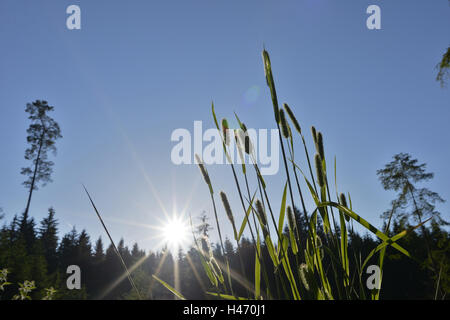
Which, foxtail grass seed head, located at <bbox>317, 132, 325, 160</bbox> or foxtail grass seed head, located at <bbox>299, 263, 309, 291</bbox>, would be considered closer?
foxtail grass seed head, located at <bbox>299, 263, 309, 291</bbox>

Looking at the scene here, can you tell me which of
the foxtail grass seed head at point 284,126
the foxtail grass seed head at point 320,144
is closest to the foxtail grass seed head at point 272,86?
the foxtail grass seed head at point 284,126

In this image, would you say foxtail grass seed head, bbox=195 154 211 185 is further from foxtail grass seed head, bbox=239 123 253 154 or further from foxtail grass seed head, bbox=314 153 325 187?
foxtail grass seed head, bbox=314 153 325 187

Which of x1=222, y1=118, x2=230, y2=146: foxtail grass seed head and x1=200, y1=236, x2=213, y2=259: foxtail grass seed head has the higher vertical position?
x1=222, y1=118, x2=230, y2=146: foxtail grass seed head

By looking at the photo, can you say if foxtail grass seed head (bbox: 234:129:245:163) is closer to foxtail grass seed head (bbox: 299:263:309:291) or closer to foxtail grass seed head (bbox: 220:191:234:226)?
foxtail grass seed head (bbox: 220:191:234:226)

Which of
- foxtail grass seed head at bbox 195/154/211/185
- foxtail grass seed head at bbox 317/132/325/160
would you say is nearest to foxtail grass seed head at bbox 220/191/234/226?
foxtail grass seed head at bbox 195/154/211/185

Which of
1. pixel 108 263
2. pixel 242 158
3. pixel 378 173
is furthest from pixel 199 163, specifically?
pixel 108 263

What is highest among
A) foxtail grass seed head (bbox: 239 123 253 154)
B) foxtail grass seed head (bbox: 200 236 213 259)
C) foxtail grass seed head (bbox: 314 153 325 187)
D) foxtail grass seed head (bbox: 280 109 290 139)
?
foxtail grass seed head (bbox: 280 109 290 139)

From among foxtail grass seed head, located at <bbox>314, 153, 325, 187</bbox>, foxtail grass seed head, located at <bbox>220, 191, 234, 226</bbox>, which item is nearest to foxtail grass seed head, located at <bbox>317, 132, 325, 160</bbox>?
foxtail grass seed head, located at <bbox>314, 153, 325, 187</bbox>

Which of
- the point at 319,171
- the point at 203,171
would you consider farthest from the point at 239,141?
the point at 319,171

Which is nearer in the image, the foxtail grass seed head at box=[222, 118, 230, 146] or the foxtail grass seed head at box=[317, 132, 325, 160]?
the foxtail grass seed head at box=[222, 118, 230, 146]

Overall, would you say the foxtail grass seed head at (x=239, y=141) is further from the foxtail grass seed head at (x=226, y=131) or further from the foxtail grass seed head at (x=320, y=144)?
the foxtail grass seed head at (x=320, y=144)
